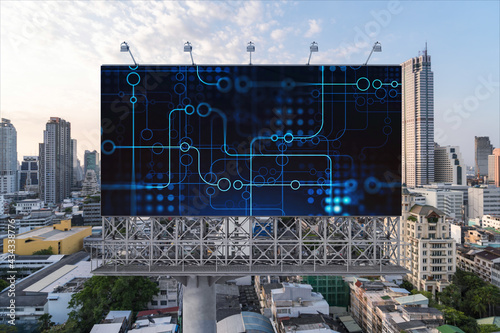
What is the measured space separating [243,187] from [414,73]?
8142 cm

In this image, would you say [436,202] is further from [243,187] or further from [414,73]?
[243,187]

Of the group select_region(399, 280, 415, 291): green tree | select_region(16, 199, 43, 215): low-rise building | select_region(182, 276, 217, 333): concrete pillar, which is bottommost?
select_region(399, 280, 415, 291): green tree

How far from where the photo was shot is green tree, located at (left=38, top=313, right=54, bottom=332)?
19812mm

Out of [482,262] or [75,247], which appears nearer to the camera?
[482,262]

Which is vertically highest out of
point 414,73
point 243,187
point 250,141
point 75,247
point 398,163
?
point 414,73

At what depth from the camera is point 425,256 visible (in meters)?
28.2

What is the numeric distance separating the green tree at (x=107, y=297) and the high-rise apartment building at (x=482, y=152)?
10388cm

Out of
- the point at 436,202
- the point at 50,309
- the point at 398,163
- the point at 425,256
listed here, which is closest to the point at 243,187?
the point at 398,163

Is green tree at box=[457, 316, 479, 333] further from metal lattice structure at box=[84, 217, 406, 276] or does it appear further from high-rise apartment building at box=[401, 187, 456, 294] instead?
metal lattice structure at box=[84, 217, 406, 276]

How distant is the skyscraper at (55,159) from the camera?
68938 millimetres

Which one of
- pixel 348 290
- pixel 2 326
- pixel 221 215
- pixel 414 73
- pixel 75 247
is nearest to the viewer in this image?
pixel 221 215

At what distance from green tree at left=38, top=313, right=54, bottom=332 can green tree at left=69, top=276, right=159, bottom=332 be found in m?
1.58

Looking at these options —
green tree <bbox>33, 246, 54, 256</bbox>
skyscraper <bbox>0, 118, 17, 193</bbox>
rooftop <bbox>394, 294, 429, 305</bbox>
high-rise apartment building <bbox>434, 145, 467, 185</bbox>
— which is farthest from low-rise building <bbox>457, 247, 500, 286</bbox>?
skyscraper <bbox>0, 118, 17, 193</bbox>

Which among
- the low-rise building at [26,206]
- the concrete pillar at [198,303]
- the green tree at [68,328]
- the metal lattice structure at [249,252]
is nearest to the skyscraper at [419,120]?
the metal lattice structure at [249,252]
